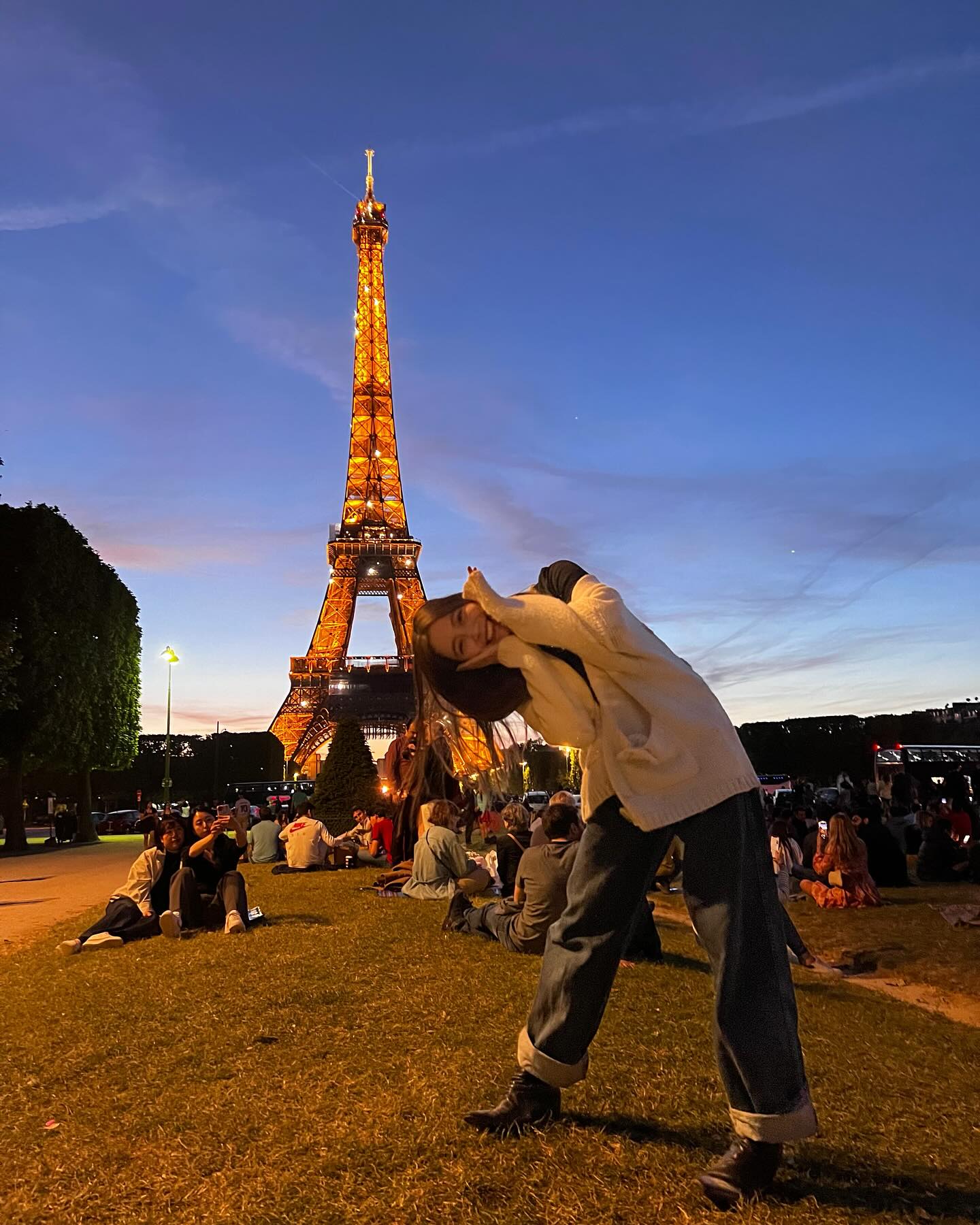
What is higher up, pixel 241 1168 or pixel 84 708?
pixel 84 708

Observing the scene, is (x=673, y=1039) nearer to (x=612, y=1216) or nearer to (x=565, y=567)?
(x=612, y=1216)

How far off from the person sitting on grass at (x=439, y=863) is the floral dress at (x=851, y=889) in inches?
153

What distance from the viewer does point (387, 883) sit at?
432 inches

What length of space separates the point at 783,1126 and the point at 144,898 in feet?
23.6

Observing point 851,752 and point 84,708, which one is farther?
point 851,752

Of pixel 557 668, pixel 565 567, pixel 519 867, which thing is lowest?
pixel 519 867

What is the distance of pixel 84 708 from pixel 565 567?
26.3 metres

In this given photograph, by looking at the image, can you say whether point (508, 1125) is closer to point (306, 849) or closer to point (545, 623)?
point (545, 623)

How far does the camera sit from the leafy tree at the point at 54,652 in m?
23.8

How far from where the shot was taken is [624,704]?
2670mm

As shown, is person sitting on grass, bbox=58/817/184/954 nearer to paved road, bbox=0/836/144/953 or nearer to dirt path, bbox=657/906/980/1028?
paved road, bbox=0/836/144/953

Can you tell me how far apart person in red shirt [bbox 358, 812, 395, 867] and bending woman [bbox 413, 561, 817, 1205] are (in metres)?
12.2

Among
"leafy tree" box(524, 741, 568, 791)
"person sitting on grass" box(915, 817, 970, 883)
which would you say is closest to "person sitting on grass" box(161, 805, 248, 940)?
"leafy tree" box(524, 741, 568, 791)

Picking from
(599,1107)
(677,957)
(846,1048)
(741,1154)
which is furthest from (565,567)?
(677,957)
